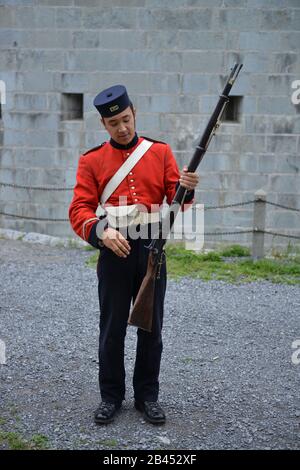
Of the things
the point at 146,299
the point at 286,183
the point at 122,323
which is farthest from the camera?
the point at 286,183

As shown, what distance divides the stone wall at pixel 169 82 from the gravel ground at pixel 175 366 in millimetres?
1788

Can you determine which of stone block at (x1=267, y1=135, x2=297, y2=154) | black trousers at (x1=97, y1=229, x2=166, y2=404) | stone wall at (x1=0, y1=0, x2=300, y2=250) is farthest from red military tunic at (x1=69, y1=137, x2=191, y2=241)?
Result: stone block at (x1=267, y1=135, x2=297, y2=154)

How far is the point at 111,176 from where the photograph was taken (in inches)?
129

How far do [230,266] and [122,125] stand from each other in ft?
13.5

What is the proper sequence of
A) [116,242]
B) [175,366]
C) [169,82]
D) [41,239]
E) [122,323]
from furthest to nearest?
1. [41,239]
2. [169,82]
3. [175,366]
4. [122,323]
5. [116,242]

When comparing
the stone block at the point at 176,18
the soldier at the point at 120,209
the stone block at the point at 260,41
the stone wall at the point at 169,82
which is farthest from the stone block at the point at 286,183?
the soldier at the point at 120,209

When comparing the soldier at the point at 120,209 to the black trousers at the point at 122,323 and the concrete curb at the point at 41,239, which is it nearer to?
the black trousers at the point at 122,323

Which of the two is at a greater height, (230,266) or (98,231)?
(98,231)

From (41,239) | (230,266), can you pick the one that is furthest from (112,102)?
(41,239)

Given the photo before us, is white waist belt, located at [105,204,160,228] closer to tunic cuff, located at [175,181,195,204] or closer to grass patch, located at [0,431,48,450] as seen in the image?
tunic cuff, located at [175,181,195,204]

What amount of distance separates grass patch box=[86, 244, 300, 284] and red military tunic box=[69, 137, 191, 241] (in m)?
3.43

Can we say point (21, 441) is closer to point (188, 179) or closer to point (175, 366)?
point (175, 366)

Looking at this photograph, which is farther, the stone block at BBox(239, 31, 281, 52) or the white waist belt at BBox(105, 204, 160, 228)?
the stone block at BBox(239, 31, 281, 52)

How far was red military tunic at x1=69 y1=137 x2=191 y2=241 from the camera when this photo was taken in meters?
3.26
